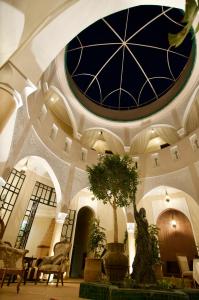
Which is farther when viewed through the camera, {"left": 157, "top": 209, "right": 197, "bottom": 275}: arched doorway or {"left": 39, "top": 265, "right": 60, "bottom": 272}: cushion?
{"left": 157, "top": 209, "right": 197, "bottom": 275}: arched doorway

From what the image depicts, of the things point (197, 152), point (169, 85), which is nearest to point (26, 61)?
point (197, 152)

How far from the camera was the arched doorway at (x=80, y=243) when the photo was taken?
10.8 metres

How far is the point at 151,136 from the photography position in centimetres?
1273

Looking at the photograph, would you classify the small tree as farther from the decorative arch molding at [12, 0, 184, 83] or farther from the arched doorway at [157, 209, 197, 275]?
the arched doorway at [157, 209, 197, 275]

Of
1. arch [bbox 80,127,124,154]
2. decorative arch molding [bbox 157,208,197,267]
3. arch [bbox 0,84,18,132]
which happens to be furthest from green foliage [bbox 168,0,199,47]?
decorative arch molding [bbox 157,208,197,267]

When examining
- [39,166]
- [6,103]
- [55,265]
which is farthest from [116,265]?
[39,166]

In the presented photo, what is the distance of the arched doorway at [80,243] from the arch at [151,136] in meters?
5.13

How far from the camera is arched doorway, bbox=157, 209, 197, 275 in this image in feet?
32.8

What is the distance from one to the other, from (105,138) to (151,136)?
311 centimetres

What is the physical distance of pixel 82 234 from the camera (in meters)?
12.0

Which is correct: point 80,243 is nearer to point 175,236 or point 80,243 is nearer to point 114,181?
point 175,236

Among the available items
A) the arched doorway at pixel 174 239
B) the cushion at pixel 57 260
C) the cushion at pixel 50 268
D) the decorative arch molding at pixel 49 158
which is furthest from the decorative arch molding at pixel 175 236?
the cushion at pixel 50 268

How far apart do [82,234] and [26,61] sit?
11.1 meters

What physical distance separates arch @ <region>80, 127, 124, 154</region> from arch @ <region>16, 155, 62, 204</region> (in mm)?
3078
